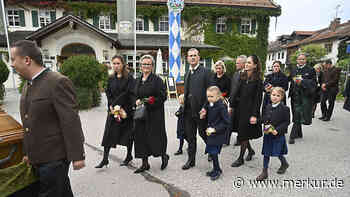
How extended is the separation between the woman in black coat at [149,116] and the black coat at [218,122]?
2.72 ft

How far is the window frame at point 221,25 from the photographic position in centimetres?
1993

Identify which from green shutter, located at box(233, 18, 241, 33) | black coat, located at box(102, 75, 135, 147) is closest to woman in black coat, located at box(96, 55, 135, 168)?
black coat, located at box(102, 75, 135, 147)

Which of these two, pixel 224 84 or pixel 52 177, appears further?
pixel 224 84

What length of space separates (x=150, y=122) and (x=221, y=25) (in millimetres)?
19163

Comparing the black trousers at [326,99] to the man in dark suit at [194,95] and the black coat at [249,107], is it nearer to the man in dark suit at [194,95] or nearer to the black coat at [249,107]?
the black coat at [249,107]

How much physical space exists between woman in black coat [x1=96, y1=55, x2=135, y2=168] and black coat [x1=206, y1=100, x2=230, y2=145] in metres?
1.36

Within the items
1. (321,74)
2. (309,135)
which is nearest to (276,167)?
(309,135)

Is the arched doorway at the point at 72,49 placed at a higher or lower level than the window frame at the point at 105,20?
lower

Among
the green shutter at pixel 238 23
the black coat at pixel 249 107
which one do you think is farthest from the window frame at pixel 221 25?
the black coat at pixel 249 107

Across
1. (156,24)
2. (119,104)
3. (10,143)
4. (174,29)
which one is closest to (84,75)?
(174,29)

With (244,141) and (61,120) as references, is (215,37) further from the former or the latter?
(61,120)

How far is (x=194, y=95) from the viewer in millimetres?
3342

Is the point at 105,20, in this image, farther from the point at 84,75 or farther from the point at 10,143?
the point at 10,143

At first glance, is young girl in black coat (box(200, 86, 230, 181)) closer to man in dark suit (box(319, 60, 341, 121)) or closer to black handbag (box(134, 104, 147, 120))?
black handbag (box(134, 104, 147, 120))
